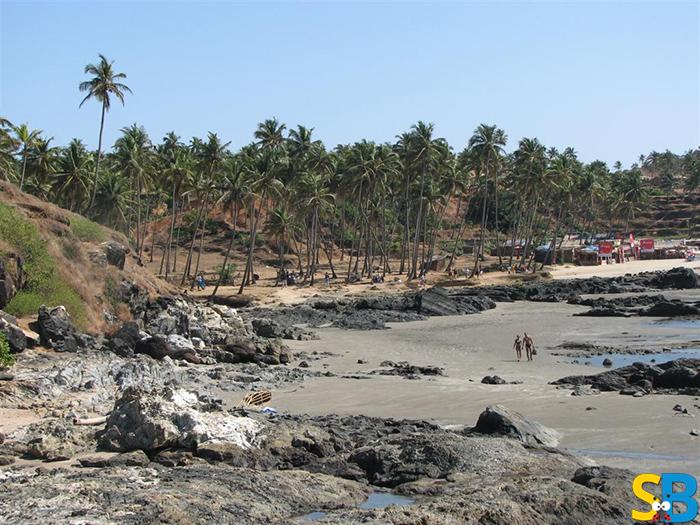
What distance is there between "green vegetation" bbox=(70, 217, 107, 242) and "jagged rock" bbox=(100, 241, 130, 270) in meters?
0.57

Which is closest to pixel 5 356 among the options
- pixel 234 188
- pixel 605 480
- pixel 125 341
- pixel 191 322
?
pixel 125 341

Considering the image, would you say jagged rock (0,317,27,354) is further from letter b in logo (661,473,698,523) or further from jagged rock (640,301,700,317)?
jagged rock (640,301,700,317)

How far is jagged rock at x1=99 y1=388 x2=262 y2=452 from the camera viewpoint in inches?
657

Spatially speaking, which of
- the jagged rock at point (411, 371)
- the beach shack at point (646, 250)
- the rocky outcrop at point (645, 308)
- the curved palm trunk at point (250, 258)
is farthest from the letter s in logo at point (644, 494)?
the beach shack at point (646, 250)

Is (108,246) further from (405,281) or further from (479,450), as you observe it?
(405,281)

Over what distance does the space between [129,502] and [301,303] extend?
162 ft

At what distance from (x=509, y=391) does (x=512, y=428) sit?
24.3 feet

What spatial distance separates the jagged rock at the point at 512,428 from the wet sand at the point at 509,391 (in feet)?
2.19

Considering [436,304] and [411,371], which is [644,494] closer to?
[411,371]

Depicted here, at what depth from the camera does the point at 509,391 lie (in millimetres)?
26719

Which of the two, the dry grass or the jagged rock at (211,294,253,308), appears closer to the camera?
the dry grass

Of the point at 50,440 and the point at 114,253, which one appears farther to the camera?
the point at 114,253

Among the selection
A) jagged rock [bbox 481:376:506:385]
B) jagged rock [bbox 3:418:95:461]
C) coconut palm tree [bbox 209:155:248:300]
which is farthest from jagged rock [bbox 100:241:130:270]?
coconut palm tree [bbox 209:155:248:300]

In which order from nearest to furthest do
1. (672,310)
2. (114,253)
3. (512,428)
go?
(512,428) < (114,253) < (672,310)
